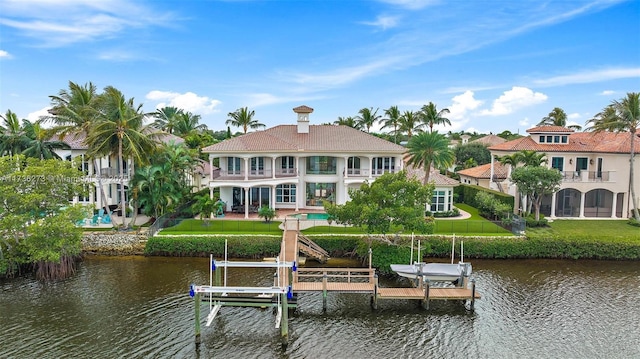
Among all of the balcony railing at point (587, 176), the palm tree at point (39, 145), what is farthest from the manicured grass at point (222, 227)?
the balcony railing at point (587, 176)

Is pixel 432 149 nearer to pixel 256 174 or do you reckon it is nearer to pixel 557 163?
pixel 557 163

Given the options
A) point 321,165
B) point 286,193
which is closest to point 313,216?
point 286,193

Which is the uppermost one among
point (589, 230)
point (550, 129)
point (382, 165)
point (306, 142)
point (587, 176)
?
point (550, 129)

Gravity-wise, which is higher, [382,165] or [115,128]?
[115,128]

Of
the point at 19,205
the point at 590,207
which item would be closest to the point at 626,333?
the point at 590,207

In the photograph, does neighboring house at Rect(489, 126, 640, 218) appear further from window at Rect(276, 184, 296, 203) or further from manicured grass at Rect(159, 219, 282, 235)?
manicured grass at Rect(159, 219, 282, 235)

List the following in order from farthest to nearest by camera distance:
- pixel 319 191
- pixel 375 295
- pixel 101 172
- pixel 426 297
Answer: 1. pixel 319 191
2. pixel 101 172
3. pixel 426 297
4. pixel 375 295

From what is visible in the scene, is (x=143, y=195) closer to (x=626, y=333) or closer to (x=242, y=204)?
(x=242, y=204)
